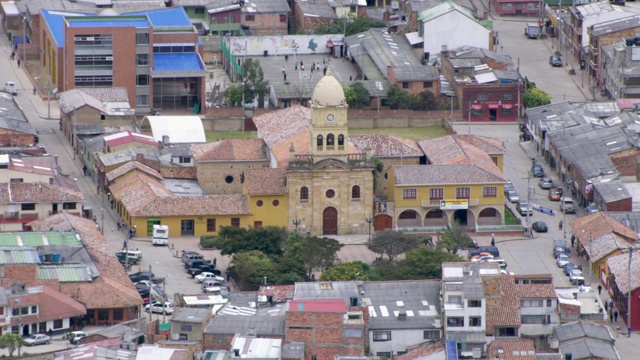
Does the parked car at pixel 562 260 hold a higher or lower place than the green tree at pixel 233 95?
lower

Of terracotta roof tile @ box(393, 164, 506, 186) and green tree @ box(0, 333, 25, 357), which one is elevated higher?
terracotta roof tile @ box(393, 164, 506, 186)

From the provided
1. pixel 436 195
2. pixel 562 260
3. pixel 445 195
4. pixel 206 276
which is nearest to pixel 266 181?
pixel 436 195

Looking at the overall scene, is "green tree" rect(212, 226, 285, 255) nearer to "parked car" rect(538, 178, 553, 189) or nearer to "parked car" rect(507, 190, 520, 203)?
"parked car" rect(507, 190, 520, 203)

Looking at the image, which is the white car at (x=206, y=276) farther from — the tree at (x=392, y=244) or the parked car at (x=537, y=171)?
the parked car at (x=537, y=171)

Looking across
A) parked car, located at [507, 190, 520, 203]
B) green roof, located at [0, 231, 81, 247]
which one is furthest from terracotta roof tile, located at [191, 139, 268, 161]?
green roof, located at [0, 231, 81, 247]

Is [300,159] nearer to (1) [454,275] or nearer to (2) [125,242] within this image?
(2) [125,242]

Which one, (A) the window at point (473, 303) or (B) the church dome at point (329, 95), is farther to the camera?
(B) the church dome at point (329, 95)

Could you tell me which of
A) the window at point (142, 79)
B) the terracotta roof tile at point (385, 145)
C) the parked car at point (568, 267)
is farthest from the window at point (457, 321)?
the window at point (142, 79)
